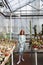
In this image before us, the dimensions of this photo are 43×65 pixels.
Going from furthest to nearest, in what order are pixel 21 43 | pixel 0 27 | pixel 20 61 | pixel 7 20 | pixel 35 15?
pixel 35 15 < pixel 7 20 < pixel 0 27 < pixel 20 61 < pixel 21 43

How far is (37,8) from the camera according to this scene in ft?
46.8

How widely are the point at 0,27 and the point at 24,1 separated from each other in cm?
408

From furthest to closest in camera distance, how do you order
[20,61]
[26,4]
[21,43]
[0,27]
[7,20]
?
1. [26,4]
2. [7,20]
3. [0,27]
4. [20,61]
5. [21,43]

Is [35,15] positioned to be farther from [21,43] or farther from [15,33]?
[21,43]

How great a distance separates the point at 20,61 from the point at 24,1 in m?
7.90

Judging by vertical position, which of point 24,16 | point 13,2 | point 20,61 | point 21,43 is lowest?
point 20,61

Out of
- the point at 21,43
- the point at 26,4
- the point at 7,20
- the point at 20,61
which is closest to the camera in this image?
the point at 21,43

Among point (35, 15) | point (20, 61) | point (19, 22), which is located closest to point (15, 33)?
point (19, 22)

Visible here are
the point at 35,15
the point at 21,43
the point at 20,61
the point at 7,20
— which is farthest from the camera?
the point at 35,15

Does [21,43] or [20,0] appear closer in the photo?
[21,43]

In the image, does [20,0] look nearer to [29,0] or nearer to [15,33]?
[29,0]

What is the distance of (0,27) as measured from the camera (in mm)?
10445

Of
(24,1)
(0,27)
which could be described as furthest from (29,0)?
(0,27)

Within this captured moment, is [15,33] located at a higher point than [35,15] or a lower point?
lower
